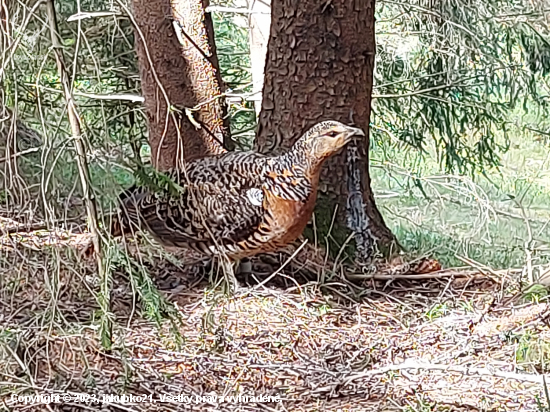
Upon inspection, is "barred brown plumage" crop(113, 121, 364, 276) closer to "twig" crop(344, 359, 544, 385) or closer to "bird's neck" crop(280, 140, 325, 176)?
"bird's neck" crop(280, 140, 325, 176)

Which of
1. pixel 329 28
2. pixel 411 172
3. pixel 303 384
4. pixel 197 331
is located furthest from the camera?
pixel 411 172

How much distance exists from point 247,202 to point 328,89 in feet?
2.67

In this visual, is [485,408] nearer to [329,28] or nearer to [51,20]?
[51,20]

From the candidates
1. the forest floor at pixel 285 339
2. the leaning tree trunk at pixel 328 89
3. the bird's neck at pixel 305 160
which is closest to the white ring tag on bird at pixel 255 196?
the bird's neck at pixel 305 160

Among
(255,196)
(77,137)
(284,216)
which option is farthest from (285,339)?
(77,137)

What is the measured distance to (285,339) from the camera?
10.5 feet

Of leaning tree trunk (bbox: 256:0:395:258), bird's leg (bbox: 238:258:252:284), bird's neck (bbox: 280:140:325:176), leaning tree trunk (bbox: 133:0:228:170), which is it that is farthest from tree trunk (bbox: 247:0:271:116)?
bird's neck (bbox: 280:140:325:176)

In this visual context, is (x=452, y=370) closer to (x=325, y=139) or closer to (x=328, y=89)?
(x=325, y=139)

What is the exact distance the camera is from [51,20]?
2324 millimetres

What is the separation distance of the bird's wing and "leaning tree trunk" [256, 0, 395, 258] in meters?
0.43

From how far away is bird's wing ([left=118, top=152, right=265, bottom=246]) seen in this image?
3.44m

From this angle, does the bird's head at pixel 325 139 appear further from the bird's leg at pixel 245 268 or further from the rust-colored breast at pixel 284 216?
the bird's leg at pixel 245 268

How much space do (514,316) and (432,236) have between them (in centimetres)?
214

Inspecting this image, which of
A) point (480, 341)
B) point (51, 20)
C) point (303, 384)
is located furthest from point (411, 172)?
point (51, 20)
